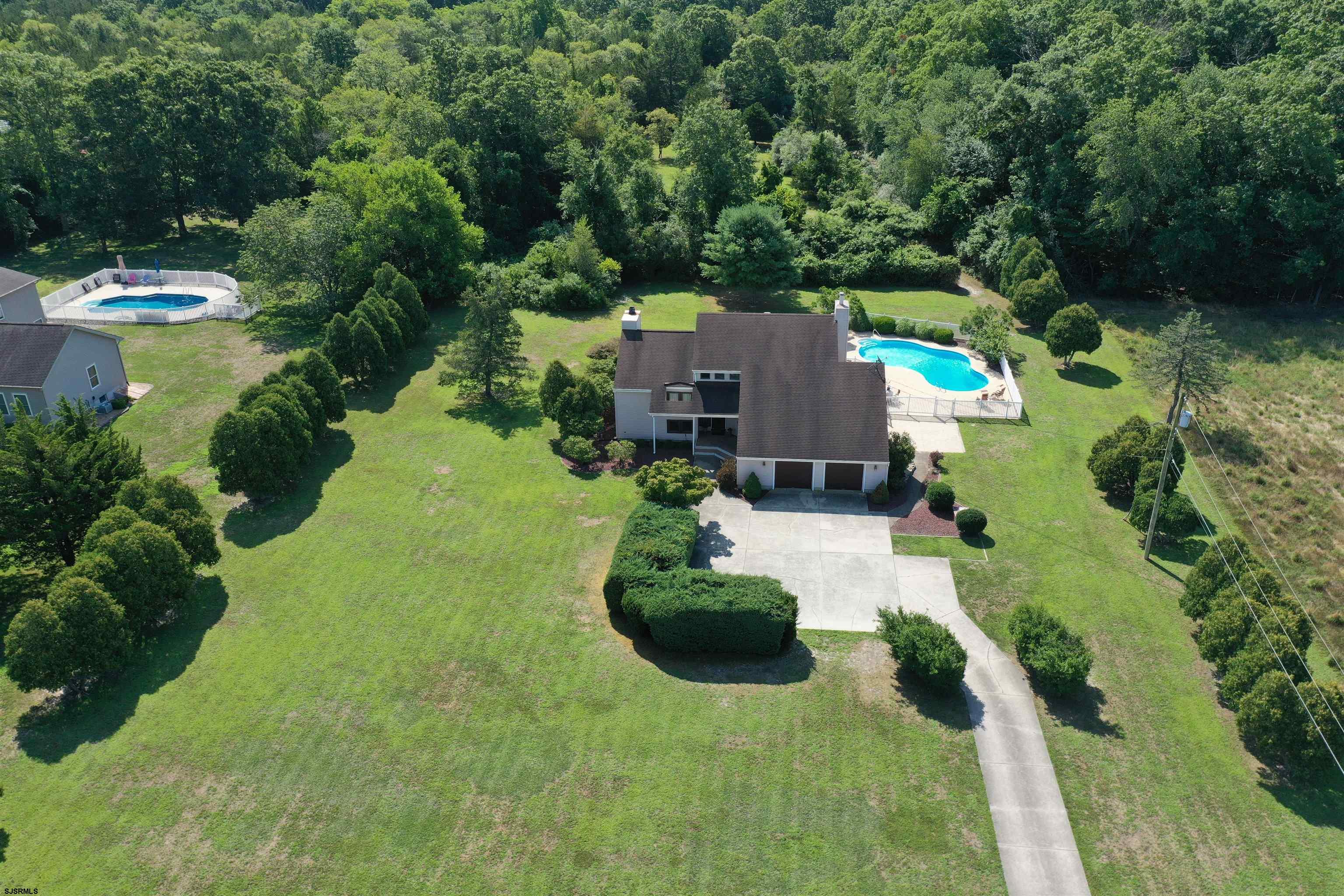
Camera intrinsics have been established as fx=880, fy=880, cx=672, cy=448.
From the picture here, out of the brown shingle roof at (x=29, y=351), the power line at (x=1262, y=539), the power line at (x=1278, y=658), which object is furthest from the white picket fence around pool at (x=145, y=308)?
the power line at (x=1262, y=539)

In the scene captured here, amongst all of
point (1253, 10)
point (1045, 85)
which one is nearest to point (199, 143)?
point (1045, 85)

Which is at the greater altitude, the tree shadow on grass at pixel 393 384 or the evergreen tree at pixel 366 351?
the evergreen tree at pixel 366 351

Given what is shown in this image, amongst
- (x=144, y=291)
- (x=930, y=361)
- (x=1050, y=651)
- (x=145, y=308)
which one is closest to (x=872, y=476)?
(x=1050, y=651)

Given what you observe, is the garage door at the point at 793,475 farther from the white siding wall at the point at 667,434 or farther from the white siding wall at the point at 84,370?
the white siding wall at the point at 84,370

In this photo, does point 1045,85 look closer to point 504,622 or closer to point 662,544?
point 662,544

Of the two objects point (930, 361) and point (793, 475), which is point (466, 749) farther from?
point (930, 361)
